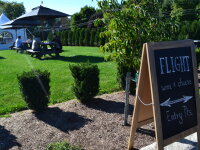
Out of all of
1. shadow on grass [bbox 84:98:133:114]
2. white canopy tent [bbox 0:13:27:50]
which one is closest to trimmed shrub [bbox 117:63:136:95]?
shadow on grass [bbox 84:98:133:114]

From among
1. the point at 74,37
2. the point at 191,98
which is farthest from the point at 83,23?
the point at 191,98

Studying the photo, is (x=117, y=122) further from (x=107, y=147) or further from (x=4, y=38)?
(x=4, y=38)

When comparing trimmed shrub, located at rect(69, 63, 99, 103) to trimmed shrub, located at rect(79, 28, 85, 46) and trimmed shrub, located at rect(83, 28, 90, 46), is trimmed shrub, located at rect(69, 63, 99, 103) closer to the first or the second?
trimmed shrub, located at rect(83, 28, 90, 46)

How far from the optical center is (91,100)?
18.9ft

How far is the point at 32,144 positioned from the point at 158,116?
6.46 feet

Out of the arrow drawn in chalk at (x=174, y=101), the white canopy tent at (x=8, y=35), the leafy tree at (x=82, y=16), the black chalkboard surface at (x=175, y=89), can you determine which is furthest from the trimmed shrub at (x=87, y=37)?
the arrow drawn in chalk at (x=174, y=101)

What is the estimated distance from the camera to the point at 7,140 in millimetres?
4051

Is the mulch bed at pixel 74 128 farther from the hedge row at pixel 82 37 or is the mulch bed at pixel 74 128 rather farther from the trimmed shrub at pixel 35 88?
the hedge row at pixel 82 37

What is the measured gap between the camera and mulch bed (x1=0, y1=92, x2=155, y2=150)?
3885mm

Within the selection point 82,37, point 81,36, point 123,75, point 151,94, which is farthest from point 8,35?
point 151,94

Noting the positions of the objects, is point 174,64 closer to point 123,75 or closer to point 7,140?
point 7,140

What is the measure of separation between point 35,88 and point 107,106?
1.50 m

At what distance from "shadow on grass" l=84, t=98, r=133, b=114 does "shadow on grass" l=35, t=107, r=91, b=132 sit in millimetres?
565

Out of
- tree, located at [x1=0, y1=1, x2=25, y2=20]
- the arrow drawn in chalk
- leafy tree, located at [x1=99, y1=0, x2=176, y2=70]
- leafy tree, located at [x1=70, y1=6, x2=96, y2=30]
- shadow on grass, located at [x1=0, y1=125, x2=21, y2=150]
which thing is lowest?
shadow on grass, located at [x1=0, y1=125, x2=21, y2=150]
